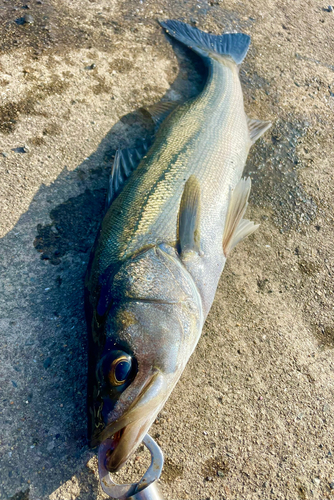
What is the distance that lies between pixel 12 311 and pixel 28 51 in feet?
9.76

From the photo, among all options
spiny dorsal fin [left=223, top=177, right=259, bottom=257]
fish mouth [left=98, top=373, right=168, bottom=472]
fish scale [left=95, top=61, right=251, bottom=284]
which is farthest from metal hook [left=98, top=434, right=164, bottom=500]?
spiny dorsal fin [left=223, top=177, right=259, bottom=257]

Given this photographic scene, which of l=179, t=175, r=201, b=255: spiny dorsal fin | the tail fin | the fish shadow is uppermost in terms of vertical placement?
the tail fin

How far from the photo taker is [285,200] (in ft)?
12.2

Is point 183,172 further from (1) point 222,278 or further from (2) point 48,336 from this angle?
(2) point 48,336

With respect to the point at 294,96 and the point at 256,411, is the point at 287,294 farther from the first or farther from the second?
the point at 294,96

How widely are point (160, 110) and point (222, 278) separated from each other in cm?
194

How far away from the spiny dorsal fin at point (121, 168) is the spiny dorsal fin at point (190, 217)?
0.56 m

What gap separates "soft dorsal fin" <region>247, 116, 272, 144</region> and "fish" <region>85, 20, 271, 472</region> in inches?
1.0

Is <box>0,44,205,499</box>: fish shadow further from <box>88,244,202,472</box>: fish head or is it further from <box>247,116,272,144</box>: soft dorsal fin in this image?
<box>247,116,272,144</box>: soft dorsal fin

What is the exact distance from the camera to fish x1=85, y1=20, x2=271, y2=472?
1.89 m

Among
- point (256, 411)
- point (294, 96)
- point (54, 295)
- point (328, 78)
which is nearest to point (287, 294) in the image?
point (256, 411)

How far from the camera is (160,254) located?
7.86 ft

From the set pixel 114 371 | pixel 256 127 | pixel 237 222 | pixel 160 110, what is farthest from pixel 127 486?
pixel 256 127

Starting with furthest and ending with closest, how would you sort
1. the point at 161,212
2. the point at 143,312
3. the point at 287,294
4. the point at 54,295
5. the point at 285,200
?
the point at 285,200 → the point at 287,294 → the point at 54,295 → the point at 161,212 → the point at 143,312
